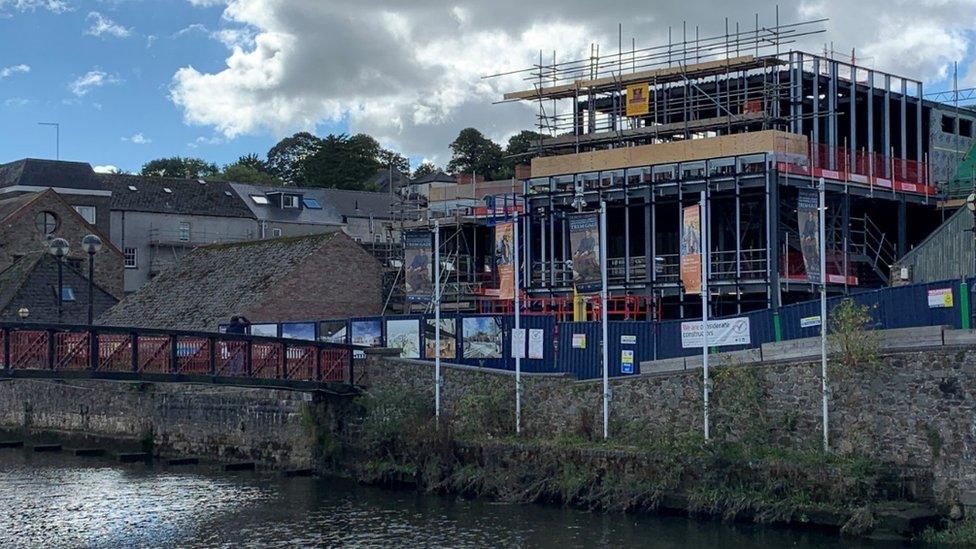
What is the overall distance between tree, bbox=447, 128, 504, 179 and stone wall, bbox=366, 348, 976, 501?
76.0 meters

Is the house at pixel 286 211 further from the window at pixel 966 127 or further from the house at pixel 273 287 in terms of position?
the window at pixel 966 127

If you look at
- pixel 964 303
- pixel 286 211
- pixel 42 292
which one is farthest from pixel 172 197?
pixel 964 303

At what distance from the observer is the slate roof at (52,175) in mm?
75312

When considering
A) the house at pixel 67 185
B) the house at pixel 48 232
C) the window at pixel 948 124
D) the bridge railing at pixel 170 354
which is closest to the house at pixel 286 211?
the house at pixel 67 185

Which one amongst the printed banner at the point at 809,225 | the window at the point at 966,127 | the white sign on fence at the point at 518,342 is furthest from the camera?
the window at the point at 966,127

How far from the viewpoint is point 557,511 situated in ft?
99.2

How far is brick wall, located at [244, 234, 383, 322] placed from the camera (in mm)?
50031

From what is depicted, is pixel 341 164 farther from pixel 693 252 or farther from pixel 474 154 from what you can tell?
pixel 693 252

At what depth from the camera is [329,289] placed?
5166 cm

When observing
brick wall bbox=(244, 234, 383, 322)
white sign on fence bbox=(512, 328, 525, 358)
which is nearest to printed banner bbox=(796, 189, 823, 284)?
white sign on fence bbox=(512, 328, 525, 358)

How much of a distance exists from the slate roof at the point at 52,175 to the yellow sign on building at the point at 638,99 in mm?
37040

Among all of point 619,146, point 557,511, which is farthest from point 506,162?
point 557,511

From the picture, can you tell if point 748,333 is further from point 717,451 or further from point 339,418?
point 339,418

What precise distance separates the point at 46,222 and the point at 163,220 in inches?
458
